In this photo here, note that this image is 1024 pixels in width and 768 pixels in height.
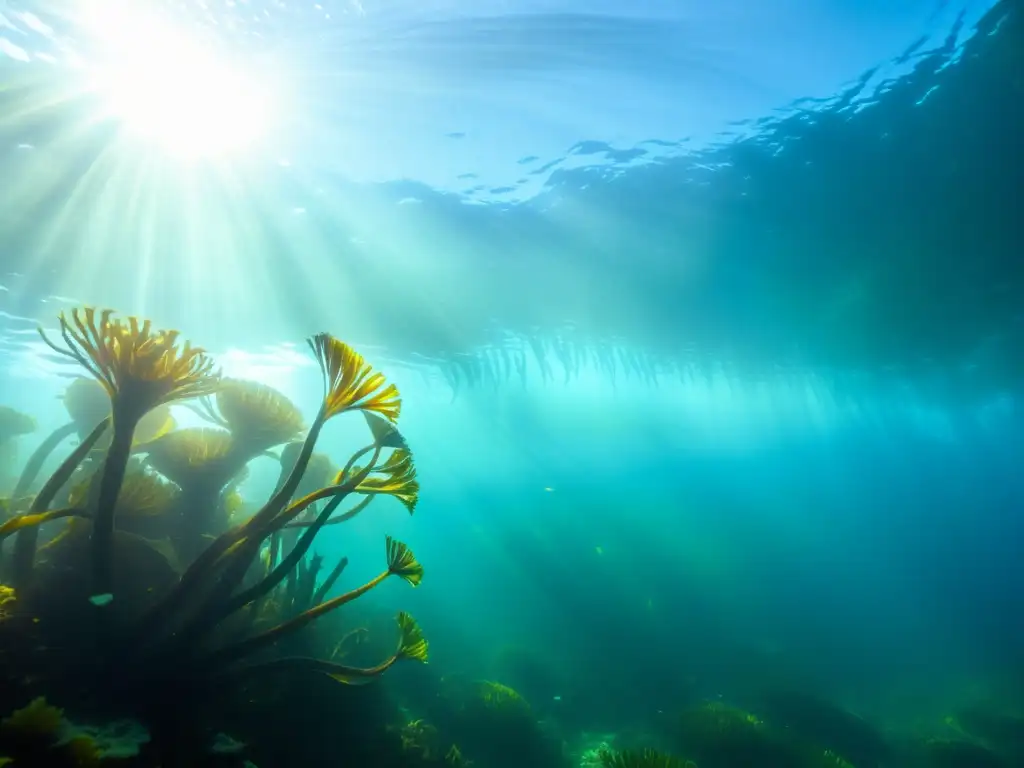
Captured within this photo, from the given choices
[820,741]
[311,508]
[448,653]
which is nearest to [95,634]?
[311,508]

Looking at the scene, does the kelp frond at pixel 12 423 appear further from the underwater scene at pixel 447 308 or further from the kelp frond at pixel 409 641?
the kelp frond at pixel 409 641

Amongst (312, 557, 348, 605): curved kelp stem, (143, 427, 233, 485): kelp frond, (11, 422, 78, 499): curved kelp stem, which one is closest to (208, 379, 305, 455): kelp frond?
(143, 427, 233, 485): kelp frond

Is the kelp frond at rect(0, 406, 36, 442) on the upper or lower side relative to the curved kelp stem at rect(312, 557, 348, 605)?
lower

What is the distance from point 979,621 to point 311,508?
132ft

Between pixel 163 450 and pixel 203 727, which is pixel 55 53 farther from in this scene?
pixel 203 727

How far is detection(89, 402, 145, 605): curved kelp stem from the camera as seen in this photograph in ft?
10.1

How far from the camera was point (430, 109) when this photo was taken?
384 inches

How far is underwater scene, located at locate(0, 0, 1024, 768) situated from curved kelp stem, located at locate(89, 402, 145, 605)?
3 centimetres

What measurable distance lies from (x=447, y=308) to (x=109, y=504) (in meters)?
16.8

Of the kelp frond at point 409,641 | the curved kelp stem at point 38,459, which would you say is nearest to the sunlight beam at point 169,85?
the curved kelp stem at point 38,459

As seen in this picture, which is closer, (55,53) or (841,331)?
(55,53)

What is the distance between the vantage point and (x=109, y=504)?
10.2ft

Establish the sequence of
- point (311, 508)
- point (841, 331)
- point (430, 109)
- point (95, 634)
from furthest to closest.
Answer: point (841, 331) → point (430, 109) → point (311, 508) → point (95, 634)

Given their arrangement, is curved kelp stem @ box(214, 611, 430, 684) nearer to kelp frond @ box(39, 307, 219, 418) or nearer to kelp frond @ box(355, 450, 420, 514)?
kelp frond @ box(355, 450, 420, 514)
